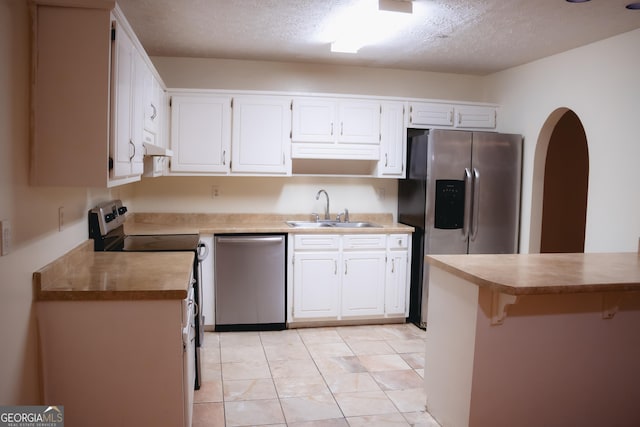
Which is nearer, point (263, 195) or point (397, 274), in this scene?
point (397, 274)

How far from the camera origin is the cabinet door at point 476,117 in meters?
4.74

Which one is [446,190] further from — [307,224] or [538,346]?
[538,346]

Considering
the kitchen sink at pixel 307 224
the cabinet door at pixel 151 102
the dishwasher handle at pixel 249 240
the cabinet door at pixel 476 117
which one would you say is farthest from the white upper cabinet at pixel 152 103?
the cabinet door at pixel 476 117

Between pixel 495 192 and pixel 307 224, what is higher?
pixel 495 192

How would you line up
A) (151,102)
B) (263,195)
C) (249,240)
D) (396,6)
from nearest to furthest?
1. (396,6)
2. (151,102)
3. (249,240)
4. (263,195)

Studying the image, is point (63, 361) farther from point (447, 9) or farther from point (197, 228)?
point (447, 9)

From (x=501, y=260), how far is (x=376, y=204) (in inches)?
90.3

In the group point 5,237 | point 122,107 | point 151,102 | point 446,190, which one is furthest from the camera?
point 446,190

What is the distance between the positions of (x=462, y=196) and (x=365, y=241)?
920 mm

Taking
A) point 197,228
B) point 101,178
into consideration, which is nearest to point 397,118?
point 197,228

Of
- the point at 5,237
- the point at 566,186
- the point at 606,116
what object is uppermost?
the point at 606,116

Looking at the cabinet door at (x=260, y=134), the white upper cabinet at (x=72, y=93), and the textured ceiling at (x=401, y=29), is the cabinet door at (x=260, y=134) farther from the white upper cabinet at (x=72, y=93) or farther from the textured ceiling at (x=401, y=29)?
the white upper cabinet at (x=72, y=93)

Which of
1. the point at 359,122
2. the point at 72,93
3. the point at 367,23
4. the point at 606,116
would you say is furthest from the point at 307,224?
the point at 72,93

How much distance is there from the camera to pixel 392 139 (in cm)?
462
